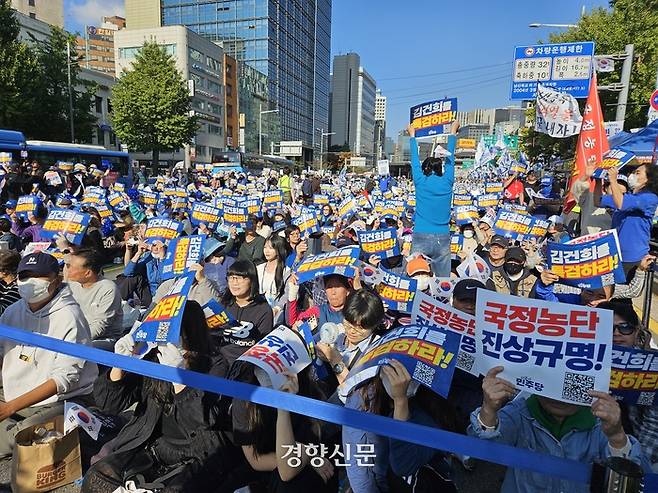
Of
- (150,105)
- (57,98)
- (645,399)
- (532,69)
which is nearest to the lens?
(645,399)

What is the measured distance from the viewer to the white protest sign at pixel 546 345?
6.02 feet

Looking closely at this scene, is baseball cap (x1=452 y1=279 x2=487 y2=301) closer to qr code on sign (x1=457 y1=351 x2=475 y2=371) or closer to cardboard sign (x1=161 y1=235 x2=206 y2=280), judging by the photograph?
qr code on sign (x1=457 y1=351 x2=475 y2=371)

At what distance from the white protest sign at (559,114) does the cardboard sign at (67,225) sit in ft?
32.8

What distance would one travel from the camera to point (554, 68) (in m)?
15.9

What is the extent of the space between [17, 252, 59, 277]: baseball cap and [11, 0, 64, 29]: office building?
72.8 meters

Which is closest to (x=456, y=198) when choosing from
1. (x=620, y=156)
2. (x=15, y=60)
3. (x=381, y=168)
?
(x=620, y=156)

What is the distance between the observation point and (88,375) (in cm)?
357

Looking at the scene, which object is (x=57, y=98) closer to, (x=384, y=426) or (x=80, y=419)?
(x=80, y=419)

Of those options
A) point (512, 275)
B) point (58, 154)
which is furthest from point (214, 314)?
point (58, 154)

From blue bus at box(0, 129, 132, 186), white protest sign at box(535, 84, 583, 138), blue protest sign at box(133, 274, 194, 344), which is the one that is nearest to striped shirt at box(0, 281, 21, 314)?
blue protest sign at box(133, 274, 194, 344)

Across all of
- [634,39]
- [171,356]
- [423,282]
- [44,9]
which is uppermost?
[44,9]

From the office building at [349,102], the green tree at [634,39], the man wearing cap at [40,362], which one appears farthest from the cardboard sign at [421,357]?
the office building at [349,102]

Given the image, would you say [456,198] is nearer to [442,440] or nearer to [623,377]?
[623,377]

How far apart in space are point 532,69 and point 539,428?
56.3 ft
